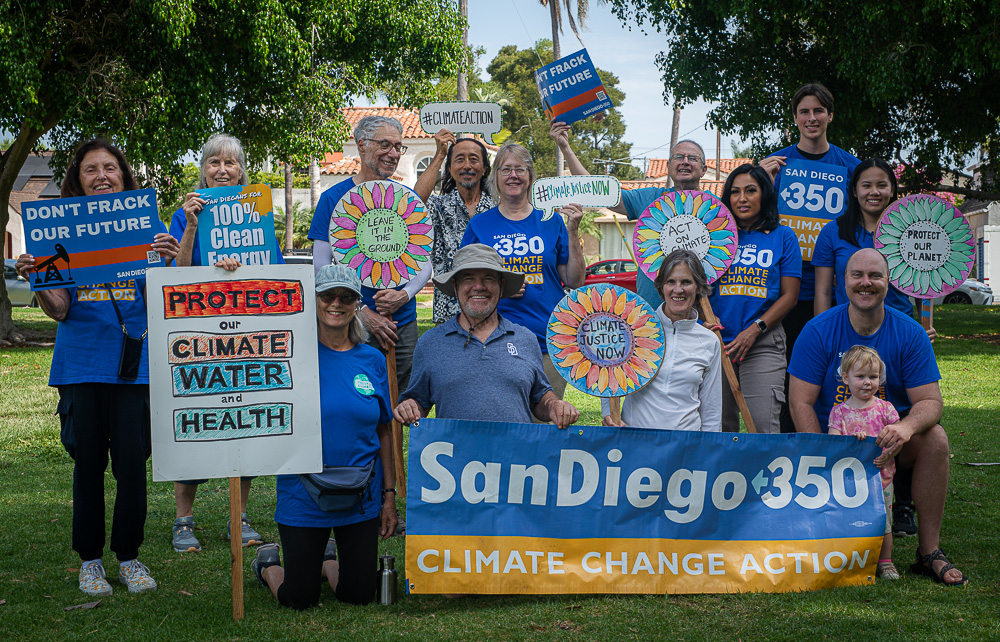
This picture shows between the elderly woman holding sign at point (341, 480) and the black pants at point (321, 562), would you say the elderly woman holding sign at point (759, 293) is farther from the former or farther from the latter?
the black pants at point (321, 562)

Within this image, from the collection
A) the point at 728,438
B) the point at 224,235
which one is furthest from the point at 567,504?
the point at 224,235

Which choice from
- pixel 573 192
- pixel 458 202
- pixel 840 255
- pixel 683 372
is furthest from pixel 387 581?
pixel 840 255

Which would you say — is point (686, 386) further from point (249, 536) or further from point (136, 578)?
point (136, 578)

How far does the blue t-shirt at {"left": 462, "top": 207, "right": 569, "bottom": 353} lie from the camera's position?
15.8 ft

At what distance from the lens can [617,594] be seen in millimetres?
3949

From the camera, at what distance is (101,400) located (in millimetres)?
4133

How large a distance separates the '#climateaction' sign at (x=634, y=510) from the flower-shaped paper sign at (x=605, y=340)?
0.37 m

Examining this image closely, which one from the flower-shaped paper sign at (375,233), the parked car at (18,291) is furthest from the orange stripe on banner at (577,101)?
the parked car at (18,291)

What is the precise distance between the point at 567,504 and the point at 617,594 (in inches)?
18.6

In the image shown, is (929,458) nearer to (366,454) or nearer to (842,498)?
(842,498)

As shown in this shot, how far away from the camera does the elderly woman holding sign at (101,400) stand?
4059 millimetres

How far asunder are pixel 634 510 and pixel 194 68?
1182 centimetres

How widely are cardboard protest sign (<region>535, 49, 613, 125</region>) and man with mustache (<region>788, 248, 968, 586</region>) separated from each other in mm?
2423

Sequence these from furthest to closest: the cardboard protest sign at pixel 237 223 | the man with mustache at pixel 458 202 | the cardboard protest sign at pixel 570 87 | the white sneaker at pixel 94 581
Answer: the cardboard protest sign at pixel 570 87 → the man with mustache at pixel 458 202 → the cardboard protest sign at pixel 237 223 → the white sneaker at pixel 94 581
